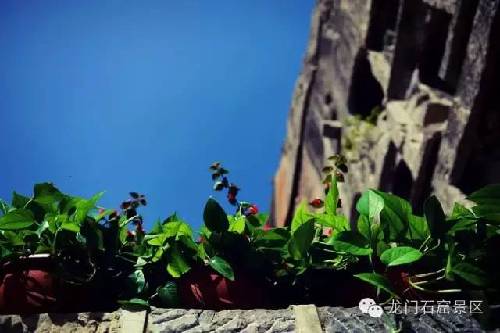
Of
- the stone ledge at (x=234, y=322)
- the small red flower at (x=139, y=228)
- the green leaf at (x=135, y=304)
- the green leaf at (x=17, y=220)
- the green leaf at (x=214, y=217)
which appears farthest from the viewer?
the small red flower at (x=139, y=228)

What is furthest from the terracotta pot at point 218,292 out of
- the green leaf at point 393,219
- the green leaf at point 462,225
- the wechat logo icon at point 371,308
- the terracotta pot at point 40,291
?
the green leaf at point 462,225

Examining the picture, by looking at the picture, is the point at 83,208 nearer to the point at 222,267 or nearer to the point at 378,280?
the point at 222,267

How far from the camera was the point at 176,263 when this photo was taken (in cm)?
321

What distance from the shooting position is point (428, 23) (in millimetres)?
15547

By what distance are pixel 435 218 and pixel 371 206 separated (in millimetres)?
355

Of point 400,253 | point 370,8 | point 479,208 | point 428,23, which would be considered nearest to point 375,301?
point 400,253

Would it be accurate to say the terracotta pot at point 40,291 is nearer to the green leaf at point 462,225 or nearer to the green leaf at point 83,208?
the green leaf at point 83,208

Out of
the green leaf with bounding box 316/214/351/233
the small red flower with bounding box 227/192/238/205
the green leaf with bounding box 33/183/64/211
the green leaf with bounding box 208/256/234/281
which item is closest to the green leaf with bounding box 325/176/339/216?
the green leaf with bounding box 316/214/351/233

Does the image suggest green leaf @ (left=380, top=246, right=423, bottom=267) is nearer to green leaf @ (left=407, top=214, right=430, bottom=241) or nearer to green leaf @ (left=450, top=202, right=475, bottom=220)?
green leaf @ (left=407, top=214, right=430, bottom=241)

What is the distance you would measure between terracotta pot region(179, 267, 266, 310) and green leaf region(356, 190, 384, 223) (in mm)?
745

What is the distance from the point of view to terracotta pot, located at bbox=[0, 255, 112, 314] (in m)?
3.05

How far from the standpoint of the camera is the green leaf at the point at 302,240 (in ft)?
10.4

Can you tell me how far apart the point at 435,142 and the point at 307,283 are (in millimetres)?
11551

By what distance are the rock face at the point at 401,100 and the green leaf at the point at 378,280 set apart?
9754mm
